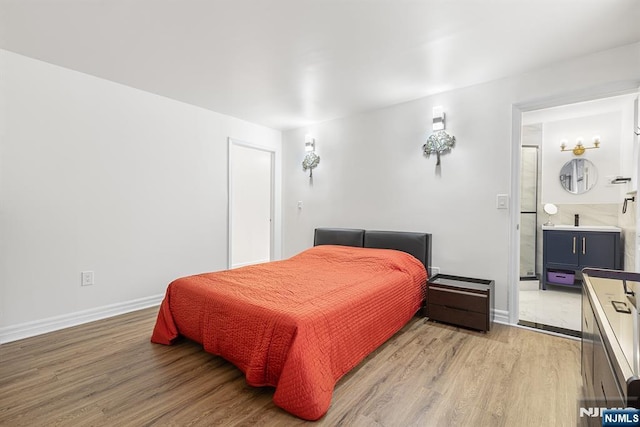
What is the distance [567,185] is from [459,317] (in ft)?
9.78

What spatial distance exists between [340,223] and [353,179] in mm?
623

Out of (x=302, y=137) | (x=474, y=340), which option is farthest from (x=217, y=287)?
(x=302, y=137)

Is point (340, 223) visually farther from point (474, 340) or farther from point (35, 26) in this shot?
point (35, 26)

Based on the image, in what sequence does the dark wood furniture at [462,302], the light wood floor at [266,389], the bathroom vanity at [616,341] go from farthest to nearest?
the dark wood furniture at [462,302] < the light wood floor at [266,389] < the bathroom vanity at [616,341]

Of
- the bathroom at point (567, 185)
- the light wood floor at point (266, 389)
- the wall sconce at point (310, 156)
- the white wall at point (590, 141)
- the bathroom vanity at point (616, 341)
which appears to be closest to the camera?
the bathroom vanity at point (616, 341)

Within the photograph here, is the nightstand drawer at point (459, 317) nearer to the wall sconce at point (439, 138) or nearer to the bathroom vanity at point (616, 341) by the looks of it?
the bathroom vanity at point (616, 341)

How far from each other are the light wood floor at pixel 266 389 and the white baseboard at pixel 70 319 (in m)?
0.10

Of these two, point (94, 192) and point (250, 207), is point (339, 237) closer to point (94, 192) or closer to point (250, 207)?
point (250, 207)

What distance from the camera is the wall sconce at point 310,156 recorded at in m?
4.40

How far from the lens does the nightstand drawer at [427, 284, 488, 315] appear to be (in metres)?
2.62

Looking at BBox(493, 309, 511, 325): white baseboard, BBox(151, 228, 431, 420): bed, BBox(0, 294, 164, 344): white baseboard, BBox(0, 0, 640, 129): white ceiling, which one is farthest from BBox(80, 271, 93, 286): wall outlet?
BBox(493, 309, 511, 325): white baseboard

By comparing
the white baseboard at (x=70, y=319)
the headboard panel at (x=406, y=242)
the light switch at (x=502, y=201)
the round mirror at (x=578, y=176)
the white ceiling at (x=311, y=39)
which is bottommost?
the white baseboard at (x=70, y=319)

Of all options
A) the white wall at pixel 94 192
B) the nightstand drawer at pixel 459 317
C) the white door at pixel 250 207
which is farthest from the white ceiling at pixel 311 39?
the white door at pixel 250 207

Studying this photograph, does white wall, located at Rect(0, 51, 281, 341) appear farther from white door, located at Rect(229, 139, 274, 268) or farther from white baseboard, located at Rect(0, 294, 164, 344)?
white door, located at Rect(229, 139, 274, 268)
